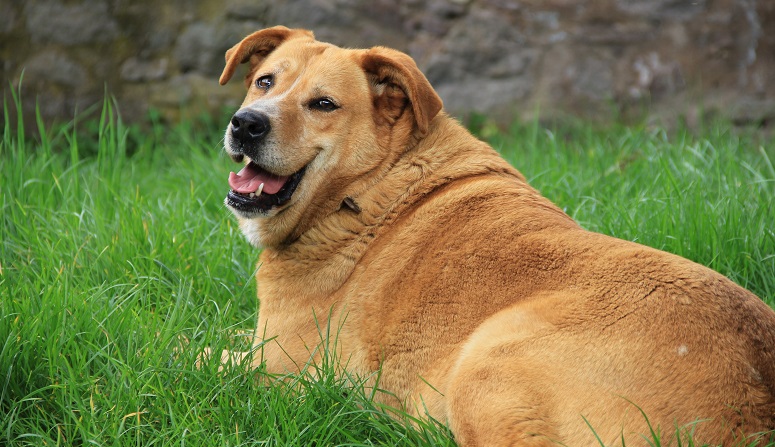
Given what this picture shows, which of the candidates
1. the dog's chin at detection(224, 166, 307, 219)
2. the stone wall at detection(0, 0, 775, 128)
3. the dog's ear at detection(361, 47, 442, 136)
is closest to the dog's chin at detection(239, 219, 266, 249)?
the dog's chin at detection(224, 166, 307, 219)

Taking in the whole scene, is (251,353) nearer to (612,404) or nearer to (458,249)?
(458,249)

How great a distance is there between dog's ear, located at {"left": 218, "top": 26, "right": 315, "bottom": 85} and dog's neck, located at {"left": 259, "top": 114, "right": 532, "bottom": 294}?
89cm

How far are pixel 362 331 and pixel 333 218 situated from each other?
535mm

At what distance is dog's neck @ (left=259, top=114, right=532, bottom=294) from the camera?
134 inches

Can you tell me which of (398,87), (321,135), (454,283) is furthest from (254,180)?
(454,283)

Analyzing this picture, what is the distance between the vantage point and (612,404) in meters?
2.55

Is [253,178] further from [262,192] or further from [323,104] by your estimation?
[323,104]

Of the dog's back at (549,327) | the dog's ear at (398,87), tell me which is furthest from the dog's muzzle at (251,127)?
the dog's back at (549,327)

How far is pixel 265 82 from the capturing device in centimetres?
371

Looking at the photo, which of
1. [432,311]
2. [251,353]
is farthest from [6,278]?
[432,311]

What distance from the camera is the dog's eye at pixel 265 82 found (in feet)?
12.1

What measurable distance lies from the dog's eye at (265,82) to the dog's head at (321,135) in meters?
0.08

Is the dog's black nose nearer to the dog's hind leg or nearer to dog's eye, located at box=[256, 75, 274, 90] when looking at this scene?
dog's eye, located at box=[256, 75, 274, 90]

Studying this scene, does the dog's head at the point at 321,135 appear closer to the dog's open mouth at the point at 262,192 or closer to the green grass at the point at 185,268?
the dog's open mouth at the point at 262,192
